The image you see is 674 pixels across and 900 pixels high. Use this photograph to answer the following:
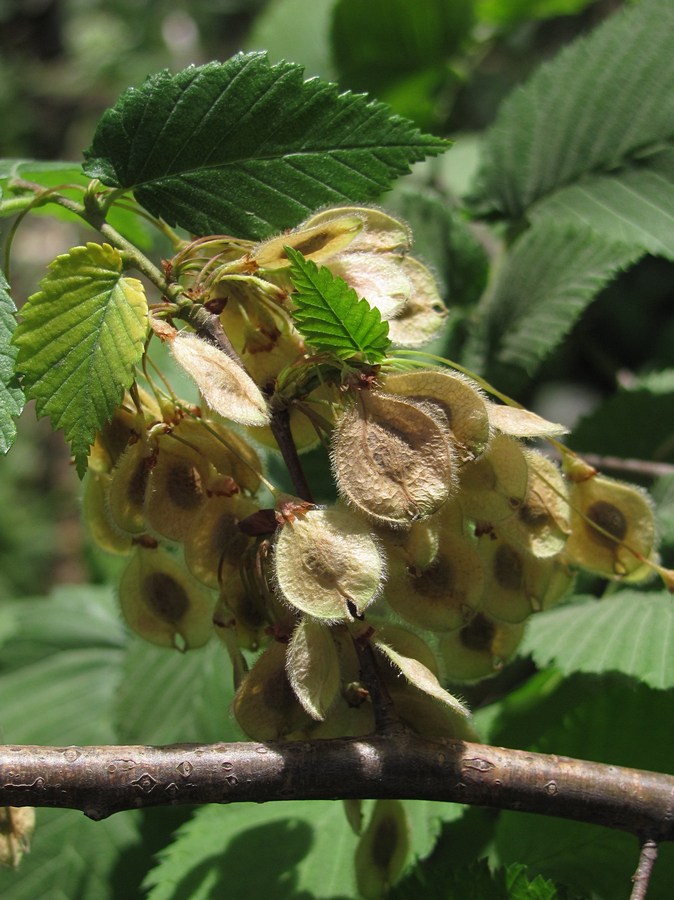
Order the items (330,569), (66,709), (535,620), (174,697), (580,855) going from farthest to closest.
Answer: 1. (66,709)
2. (174,697)
3. (535,620)
4. (580,855)
5. (330,569)

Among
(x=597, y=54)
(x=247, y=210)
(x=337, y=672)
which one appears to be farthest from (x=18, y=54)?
(x=337, y=672)

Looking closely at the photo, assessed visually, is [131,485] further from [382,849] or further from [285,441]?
[382,849]

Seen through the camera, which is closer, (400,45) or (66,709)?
(66,709)

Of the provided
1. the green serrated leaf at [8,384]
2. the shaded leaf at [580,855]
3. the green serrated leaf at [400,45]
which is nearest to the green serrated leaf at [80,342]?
the green serrated leaf at [8,384]

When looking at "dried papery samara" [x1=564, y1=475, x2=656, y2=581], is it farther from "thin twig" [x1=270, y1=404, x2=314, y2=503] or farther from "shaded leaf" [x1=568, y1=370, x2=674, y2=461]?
"shaded leaf" [x1=568, y1=370, x2=674, y2=461]

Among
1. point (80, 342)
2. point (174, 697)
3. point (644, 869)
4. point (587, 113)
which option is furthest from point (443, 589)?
point (587, 113)

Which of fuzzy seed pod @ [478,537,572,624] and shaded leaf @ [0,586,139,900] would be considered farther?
shaded leaf @ [0,586,139,900]

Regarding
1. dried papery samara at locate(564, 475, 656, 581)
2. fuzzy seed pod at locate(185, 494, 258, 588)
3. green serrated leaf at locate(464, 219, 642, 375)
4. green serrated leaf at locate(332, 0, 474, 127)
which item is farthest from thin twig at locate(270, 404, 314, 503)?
green serrated leaf at locate(332, 0, 474, 127)
